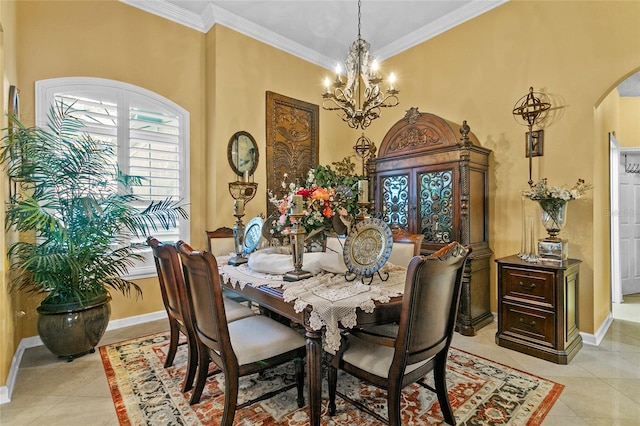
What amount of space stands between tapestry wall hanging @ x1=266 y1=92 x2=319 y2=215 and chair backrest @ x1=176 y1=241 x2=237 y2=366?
8.49 feet

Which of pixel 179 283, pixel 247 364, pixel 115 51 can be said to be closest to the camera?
pixel 247 364

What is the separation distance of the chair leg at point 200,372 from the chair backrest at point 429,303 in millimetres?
1133

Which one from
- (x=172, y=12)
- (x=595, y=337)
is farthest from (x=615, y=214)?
(x=172, y=12)

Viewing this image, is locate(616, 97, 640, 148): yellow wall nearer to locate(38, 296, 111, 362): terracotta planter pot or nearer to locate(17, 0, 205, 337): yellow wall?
locate(17, 0, 205, 337): yellow wall

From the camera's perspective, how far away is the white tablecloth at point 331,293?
4.97 ft

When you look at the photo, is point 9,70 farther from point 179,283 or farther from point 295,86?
point 295,86

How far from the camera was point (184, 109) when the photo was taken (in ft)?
12.5

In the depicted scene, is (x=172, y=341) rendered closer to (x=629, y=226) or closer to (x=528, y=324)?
(x=528, y=324)

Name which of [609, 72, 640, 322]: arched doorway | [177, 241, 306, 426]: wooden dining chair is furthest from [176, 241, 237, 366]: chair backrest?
[609, 72, 640, 322]: arched doorway

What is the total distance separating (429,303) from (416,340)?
19 centimetres

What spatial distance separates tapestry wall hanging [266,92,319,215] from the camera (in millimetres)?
4359

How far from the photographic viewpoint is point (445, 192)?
336 cm

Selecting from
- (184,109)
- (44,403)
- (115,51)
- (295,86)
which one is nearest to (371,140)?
(295,86)

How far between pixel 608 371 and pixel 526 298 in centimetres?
70
